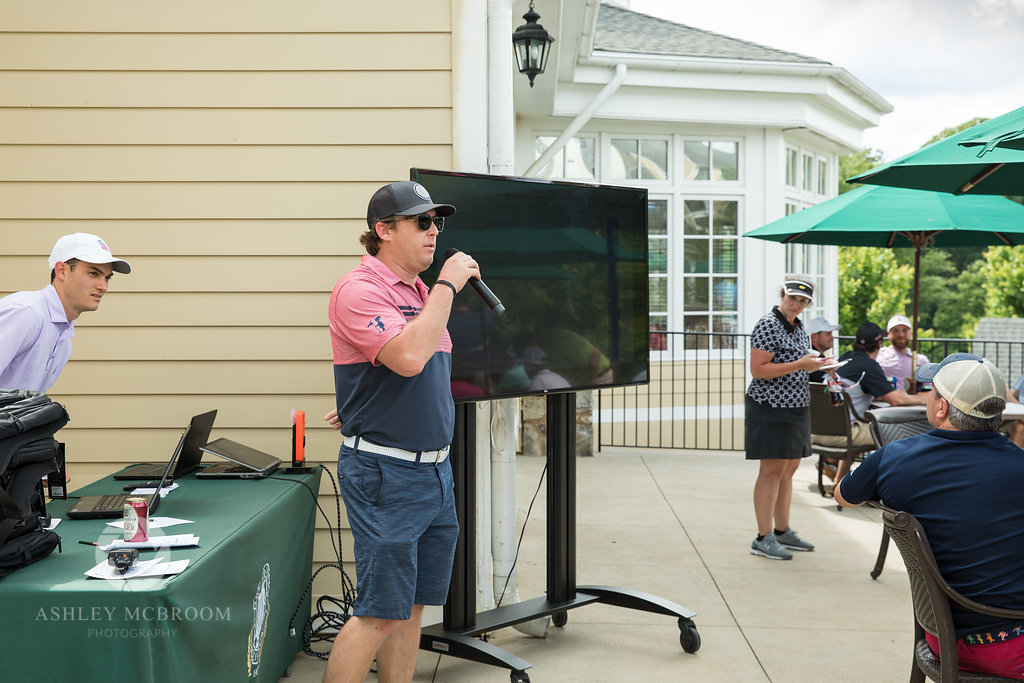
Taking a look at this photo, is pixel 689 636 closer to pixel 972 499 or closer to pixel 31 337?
pixel 972 499

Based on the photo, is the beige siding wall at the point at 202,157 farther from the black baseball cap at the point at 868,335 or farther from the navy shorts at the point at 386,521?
the black baseball cap at the point at 868,335

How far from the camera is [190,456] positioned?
3.24 m

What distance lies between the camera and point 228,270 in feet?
Answer: 12.2

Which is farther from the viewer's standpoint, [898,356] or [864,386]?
[898,356]

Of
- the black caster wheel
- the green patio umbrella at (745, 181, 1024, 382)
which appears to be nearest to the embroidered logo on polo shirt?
the black caster wheel

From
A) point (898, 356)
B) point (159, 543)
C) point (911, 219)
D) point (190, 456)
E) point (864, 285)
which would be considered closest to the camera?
point (159, 543)

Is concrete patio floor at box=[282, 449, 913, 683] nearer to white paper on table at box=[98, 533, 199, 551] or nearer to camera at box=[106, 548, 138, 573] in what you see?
white paper on table at box=[98, 533, 199, 551]

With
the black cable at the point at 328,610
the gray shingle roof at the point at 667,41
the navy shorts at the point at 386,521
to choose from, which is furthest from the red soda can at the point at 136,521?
the gray shingle roof at the point at 667,41

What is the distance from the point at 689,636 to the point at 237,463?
1988 millimetres

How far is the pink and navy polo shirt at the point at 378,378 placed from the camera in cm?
247

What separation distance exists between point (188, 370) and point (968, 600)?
10.1 feet

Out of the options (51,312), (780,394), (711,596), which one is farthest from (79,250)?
(780,394)

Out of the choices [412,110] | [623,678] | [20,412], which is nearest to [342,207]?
[412,110]

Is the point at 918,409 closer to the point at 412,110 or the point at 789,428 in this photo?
the point at 789,428
